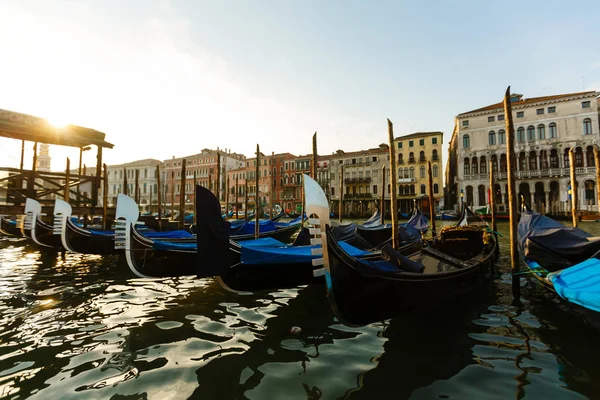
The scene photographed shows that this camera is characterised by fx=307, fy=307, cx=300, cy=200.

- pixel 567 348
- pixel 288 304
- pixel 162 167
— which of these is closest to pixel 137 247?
pixel 288 304

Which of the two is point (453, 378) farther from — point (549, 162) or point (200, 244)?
point (549, 162)

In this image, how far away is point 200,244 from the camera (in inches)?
172

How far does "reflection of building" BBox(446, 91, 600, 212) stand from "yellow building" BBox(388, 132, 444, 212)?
8.15ft

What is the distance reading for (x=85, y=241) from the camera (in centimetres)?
869

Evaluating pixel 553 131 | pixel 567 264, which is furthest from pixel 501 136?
pixel 567 264

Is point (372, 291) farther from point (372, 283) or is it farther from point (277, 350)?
point (277, 350)

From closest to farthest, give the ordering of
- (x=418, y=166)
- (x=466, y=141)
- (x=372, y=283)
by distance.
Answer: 1. (x=372, y=283)
2. (x=466, y=141)
3. (x=418, y=166)

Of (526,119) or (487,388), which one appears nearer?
(487,388)

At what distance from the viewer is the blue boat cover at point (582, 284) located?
3.18 m

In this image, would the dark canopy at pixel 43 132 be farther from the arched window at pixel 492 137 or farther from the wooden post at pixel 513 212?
the arched window at pixel 492 137

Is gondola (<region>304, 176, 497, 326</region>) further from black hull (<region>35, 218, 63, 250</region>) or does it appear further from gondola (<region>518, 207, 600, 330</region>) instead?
black hull (<region>35, 218, 63, 250</region>)

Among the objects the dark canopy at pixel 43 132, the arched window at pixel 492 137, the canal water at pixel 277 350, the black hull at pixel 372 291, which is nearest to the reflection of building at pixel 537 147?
the arched window at pixel 492 137

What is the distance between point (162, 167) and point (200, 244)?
5785 cm

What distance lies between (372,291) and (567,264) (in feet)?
13.2
